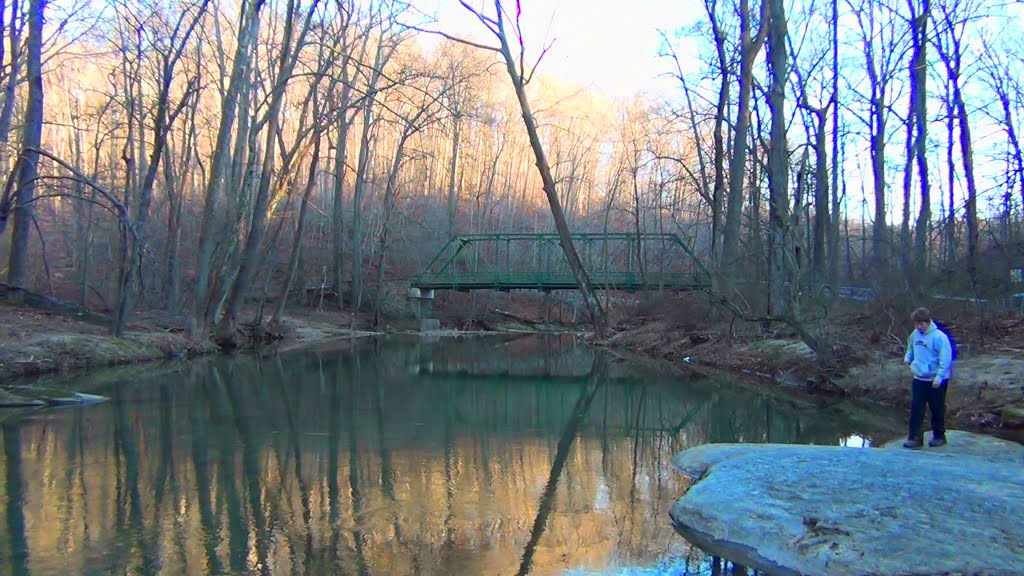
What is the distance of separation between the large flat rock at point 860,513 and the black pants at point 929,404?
797mm

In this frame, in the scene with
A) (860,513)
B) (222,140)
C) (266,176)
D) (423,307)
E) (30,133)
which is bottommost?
(860,513)

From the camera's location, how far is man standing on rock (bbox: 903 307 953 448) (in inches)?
326

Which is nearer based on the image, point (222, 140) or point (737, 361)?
point (737, 361)

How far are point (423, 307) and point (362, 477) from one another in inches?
1544

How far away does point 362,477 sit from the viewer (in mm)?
7344

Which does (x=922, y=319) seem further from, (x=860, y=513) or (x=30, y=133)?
(x=30, y=133)

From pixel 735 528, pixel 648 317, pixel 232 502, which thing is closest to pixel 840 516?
pixel 735 528

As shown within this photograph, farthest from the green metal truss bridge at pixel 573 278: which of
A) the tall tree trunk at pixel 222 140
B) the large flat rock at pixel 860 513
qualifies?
the large flat rock at pixel 860 513

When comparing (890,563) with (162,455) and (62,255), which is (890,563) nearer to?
(162,455)

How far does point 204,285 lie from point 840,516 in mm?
21955

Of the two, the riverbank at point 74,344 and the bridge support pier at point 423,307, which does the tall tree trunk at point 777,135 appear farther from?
the bridge support pier at point 423,307

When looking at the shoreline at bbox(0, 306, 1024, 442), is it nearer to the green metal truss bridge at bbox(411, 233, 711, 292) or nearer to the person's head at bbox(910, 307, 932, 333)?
the person's head at bbox(910, 307, 932, 333)

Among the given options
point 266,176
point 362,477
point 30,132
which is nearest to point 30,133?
point 30,132

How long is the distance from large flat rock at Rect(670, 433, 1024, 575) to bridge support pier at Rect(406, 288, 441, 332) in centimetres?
3867
